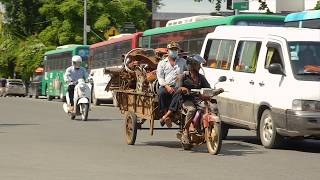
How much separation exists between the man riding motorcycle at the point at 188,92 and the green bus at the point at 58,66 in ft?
99.3

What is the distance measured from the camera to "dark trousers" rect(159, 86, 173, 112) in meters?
13.6

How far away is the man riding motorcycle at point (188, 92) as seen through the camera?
13250 millimetres

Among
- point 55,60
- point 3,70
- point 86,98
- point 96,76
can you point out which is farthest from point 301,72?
point 3,70

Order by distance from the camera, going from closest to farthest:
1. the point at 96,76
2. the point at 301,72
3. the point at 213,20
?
the point at 301,72
the point at 213,20
the point at 96,76

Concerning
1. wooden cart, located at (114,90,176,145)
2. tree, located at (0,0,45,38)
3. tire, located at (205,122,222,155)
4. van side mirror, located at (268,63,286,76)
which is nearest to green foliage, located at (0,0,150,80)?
tree, located at (0,0,45,38)

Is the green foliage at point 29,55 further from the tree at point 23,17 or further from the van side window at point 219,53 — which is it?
the van side window at point 219,53

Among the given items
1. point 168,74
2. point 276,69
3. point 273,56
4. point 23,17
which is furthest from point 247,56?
point 23,17

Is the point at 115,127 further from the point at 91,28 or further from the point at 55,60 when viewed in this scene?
the point at 91,28

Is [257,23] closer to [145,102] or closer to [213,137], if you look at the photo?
[145,102]

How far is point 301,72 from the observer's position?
1387 centimetres

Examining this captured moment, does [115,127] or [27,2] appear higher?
[27,2]

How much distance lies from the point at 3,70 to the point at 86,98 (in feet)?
200

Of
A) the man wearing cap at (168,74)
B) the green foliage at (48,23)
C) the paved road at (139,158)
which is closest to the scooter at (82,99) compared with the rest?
the paved road at (139,158)

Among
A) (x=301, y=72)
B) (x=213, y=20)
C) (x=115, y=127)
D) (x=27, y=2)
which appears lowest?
(x=115, y=127)
